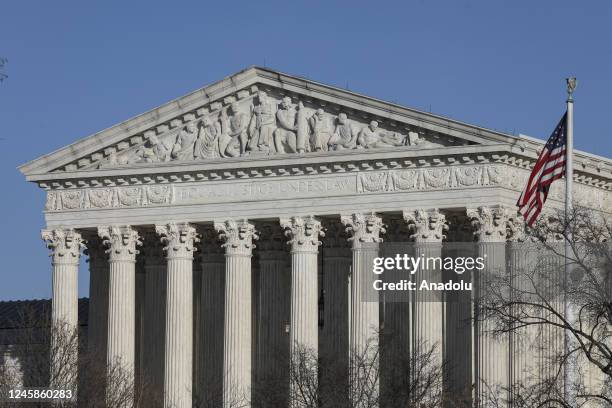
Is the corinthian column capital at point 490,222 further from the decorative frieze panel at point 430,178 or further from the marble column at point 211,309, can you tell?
the marble column at point 211,309

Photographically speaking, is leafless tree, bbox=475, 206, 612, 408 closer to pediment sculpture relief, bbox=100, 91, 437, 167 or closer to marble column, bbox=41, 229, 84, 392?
pediment sculpture relief, bbox=100, 91, 437, 167

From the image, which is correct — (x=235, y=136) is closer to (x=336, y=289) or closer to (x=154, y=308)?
(x=336, y=289)

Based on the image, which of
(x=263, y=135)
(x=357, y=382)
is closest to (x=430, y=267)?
(x=357, y=382)

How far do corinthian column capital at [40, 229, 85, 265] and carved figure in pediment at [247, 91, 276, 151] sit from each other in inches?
573

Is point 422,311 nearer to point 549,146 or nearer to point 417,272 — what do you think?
point 417,272

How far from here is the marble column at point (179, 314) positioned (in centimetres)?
12491

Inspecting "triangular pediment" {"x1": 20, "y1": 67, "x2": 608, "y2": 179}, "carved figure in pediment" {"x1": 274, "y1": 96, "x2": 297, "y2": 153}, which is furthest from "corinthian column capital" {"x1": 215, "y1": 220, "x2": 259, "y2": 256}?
"carved figure in pediment" {"x1": 274, "y1": 96, "x2": 297, "y2": 153}

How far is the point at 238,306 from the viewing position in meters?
123

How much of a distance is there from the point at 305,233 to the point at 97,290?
19.8m

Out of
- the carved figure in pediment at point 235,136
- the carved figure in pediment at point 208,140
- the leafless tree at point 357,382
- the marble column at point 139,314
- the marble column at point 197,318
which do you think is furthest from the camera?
the marble column at point 139,314

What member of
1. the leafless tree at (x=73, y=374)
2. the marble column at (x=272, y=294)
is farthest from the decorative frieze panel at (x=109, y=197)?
the leafless tree at (x=73, y=374)

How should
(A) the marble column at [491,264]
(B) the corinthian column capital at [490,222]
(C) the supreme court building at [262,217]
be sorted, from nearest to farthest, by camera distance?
(A) the marble column at [491,264] < (B) the corinthian column capital at [490,222] < (C) the supreme court building at [262,217]

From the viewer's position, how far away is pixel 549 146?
98.1 m

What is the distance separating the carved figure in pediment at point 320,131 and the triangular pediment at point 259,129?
0.06 metres
